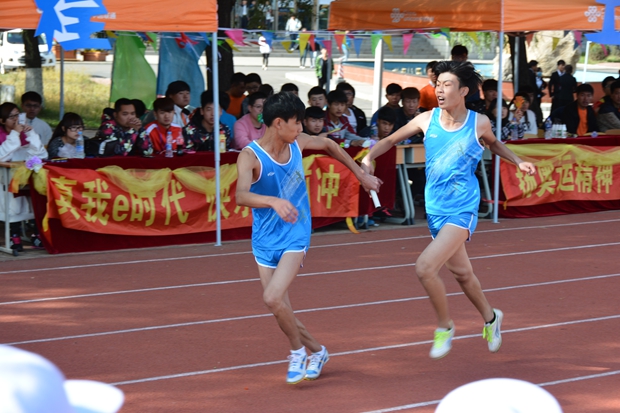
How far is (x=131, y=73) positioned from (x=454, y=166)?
24.5ft

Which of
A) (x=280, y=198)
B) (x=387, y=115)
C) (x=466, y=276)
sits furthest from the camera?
(x=387, y=115)

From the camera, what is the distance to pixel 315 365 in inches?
207

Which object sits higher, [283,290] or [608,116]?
[608,116]

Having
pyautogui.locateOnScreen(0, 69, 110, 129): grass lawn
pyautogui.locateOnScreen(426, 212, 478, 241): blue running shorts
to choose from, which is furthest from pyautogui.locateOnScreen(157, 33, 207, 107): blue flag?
pyautogui.locateOnScreen(0, 69, 110, 129): grass lawn

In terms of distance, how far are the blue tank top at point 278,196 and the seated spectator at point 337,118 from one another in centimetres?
535

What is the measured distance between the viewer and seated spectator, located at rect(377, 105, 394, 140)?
1042cm

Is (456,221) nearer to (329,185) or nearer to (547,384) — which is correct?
(547,384)

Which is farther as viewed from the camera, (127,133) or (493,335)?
(127,133)

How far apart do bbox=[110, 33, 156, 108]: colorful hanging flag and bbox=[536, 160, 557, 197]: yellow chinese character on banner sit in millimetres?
5347

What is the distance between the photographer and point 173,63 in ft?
39.2

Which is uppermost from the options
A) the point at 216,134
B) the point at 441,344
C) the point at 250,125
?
the point at 250,125

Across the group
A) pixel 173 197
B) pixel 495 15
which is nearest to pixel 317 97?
pixel 495 15

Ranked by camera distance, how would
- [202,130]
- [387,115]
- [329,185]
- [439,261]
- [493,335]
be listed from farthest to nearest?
[387,115] → [329,185] → [202,130] → [493,335] → [439,261]

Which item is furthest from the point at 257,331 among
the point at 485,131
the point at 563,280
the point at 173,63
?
the point at 173,63
